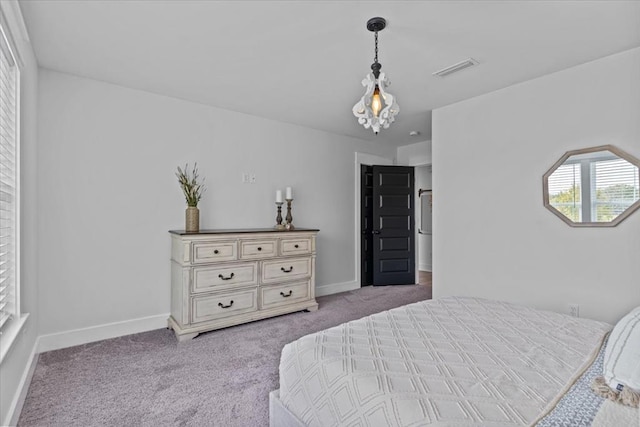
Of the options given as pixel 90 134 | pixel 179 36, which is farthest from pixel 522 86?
pixel 90 134

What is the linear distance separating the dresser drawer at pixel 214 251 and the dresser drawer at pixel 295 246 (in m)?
0.57

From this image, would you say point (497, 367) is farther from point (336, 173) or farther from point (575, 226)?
point (336, 173)

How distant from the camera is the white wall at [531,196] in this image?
238 centimetres

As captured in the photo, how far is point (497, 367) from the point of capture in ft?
3.98

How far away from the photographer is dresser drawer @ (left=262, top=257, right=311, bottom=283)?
3.36m

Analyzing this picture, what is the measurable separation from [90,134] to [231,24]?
179cm

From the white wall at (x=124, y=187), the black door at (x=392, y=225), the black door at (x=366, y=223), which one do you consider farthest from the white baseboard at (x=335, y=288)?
the white wall at (x=124, y=187)

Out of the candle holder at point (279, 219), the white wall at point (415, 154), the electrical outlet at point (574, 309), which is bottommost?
the electrical outlet at point (574, 309)

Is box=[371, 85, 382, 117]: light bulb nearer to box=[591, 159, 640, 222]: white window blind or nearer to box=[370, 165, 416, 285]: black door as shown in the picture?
box=[591, 159, 640, 222]: white window blind

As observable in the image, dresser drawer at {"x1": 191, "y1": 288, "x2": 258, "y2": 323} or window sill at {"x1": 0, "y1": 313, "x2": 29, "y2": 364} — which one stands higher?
window sill at {"x1": 0, "y1": 313, "x2": 29, "y2": 364}

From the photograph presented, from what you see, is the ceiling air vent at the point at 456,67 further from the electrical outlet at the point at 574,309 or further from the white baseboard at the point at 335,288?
the white baseboard at the point at 335,288

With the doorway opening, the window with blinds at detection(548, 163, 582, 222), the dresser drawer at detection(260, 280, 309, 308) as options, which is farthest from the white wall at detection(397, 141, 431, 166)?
the dresser drawer at detection(260, 280, 309, 308)

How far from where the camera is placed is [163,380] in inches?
84.8

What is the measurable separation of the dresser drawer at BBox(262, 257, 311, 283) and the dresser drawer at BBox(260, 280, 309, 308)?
0.28 ft
